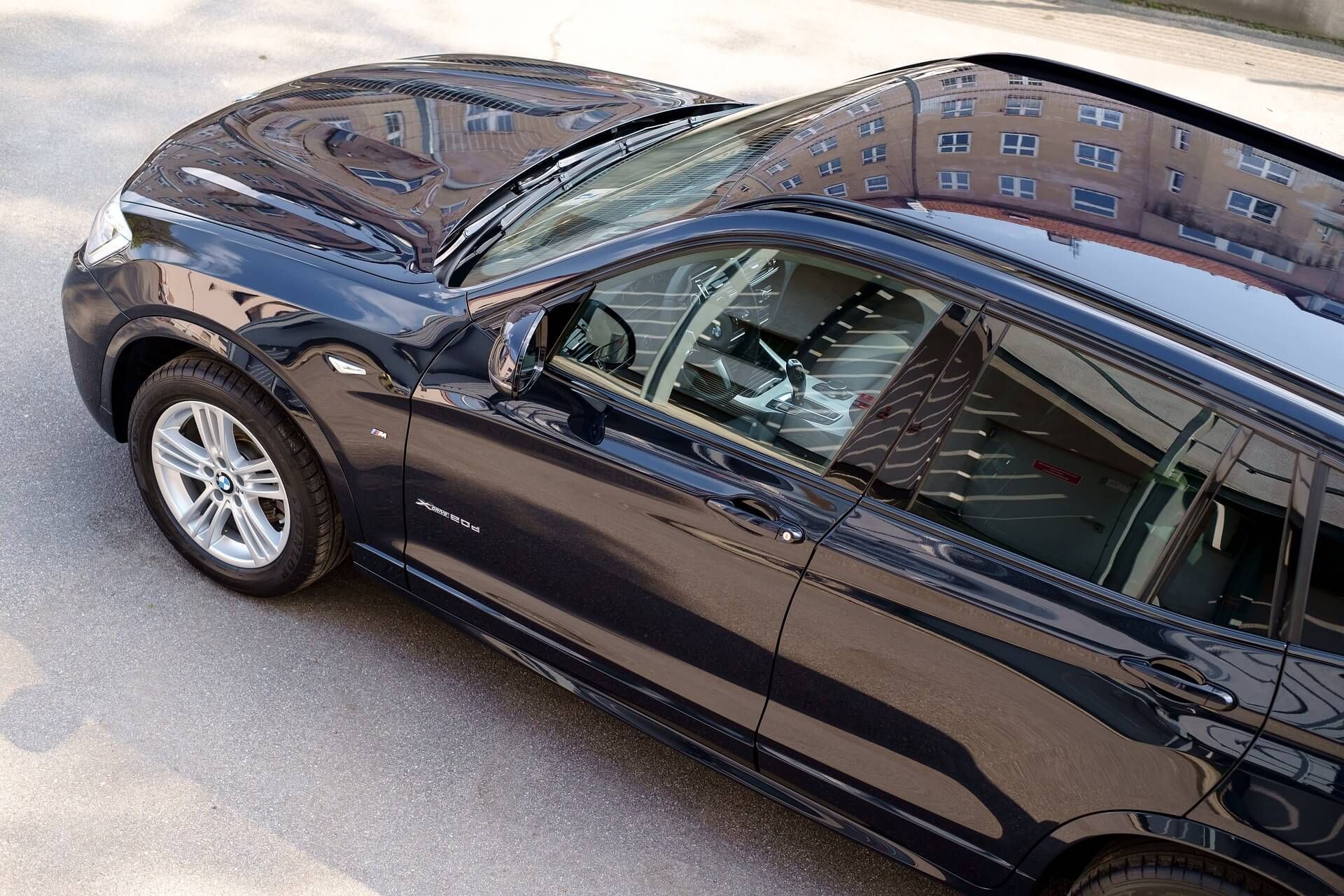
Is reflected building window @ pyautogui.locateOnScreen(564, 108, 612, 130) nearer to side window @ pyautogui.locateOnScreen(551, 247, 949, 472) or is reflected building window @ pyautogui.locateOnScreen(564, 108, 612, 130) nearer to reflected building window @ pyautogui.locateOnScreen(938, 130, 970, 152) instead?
side window @ pyautogui.locateOnScreen(551, 247, 949, 472)

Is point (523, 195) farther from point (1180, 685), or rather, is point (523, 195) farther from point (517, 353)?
point (1180, 685)

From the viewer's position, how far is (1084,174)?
278 cm

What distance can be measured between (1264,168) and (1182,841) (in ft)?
5.39

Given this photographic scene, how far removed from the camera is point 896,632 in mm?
2641

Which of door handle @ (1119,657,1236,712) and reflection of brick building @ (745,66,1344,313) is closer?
door handle @ (1119,657,1236,712)

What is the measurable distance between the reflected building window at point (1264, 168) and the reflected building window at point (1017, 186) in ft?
2.00

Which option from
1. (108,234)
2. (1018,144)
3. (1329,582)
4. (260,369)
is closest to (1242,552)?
(1329,582)

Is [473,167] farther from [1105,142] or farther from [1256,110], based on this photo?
[1256,110]

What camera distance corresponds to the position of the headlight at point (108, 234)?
3.49 m

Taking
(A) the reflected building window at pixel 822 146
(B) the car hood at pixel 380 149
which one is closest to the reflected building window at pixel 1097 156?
(A) the reflected building window at pixel 822 146

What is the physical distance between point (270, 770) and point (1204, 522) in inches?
96.6

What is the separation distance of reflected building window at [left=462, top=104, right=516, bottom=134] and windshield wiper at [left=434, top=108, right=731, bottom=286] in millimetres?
209

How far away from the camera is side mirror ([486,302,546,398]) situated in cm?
292

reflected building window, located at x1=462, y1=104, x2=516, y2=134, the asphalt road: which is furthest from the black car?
the asphalt road
